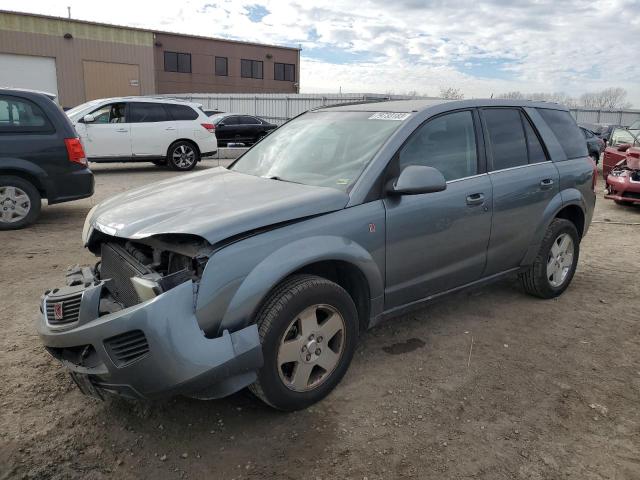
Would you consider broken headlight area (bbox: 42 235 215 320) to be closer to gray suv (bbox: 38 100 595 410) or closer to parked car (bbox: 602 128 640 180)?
gray suv (bbox: 38 100 595 410)

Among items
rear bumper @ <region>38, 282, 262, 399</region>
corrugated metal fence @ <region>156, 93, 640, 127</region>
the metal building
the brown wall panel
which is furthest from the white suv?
the metal building

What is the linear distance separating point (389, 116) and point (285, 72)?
167 feet

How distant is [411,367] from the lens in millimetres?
3555

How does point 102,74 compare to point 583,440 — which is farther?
point 102,74

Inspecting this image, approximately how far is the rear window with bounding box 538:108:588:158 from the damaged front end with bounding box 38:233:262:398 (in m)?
3.63

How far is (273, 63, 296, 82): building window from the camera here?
51.1 metres

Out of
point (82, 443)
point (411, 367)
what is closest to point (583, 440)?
point (411, 367)

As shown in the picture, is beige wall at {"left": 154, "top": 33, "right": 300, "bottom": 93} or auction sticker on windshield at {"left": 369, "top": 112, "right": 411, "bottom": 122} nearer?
auction sticker on windshield at {"left": 369, "top": 112, "right": 411, "bottom": 122}

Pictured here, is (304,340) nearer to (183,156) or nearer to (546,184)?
(546,184)

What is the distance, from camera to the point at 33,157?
679 cm

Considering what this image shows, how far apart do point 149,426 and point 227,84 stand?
161ft

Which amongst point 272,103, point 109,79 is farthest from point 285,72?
point 272,103

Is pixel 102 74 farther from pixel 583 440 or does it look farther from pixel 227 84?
pixel 583 440

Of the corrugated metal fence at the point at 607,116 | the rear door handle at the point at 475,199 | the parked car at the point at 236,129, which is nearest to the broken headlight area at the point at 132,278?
the rear door handle at the point at 475,199
